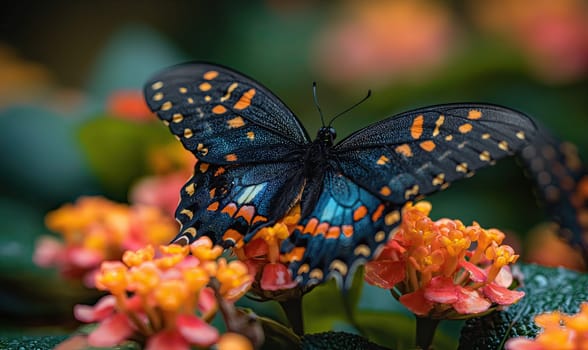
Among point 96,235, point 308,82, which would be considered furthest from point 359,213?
point 308,82

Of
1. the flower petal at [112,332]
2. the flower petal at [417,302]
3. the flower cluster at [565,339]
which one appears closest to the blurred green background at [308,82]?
the flower petal at [112,332]

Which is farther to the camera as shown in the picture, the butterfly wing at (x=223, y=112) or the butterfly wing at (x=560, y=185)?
the butterfly wing at (x=560, y=185)

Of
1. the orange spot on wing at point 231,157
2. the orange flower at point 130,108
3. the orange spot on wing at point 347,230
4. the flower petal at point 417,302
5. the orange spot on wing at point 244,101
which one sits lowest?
the flower petal at point 417,302

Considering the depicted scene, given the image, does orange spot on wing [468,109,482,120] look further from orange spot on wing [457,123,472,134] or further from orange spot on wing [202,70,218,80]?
orange spot on wing [202,70,218,80]

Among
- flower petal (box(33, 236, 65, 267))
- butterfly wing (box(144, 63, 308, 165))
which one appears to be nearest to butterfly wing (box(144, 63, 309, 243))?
butterfly wing (box(144, 63, 308, 165))

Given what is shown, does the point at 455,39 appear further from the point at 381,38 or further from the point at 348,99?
the point at 348,99

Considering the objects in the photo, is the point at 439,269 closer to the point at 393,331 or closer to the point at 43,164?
the point at 393,331

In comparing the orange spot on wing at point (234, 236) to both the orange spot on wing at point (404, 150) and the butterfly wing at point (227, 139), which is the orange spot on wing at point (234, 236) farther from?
the orange spot on wing at point (404, 150)
